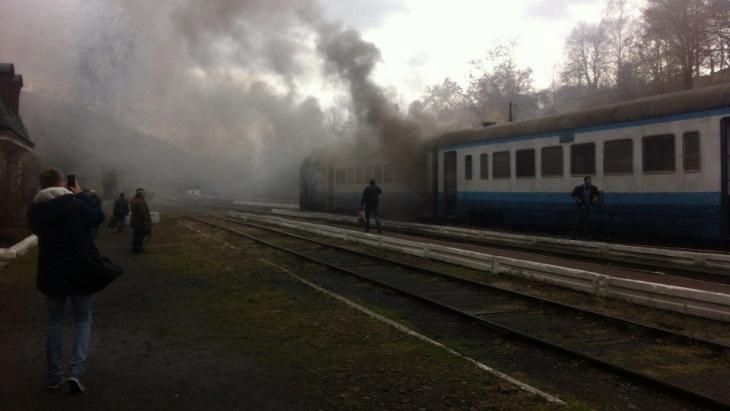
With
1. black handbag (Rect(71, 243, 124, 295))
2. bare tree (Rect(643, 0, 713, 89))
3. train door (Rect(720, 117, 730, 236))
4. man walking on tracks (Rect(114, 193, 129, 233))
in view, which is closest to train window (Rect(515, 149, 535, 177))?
train door (Rect(720, 117, 730, 236))

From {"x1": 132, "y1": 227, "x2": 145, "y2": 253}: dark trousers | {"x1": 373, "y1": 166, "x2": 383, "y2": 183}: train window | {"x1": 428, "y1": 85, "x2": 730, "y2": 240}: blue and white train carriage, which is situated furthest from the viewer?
{"x1": 373, "y1": 166, "x2": 383, "y2": 183}: train window

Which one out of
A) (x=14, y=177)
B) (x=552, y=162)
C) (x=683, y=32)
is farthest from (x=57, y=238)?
(x=683, y=32)

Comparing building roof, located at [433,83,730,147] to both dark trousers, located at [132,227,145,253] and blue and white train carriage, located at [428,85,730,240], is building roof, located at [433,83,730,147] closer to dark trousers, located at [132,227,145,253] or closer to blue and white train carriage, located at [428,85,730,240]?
blue and white train carriage, located at [428,85,730,240]

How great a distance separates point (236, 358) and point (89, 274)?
66.3 inches

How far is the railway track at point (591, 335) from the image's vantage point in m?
4.81

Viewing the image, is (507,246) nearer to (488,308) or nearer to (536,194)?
(536,194)

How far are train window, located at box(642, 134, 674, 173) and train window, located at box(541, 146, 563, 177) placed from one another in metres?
2.70

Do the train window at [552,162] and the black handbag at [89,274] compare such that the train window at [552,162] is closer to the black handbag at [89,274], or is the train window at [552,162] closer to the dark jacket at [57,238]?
the black handbag at [89,274]

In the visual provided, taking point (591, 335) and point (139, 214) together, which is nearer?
point (591, 335)

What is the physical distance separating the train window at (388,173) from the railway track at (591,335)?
13.4 m

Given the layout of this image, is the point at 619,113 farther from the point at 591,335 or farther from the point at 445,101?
the point at 445,101

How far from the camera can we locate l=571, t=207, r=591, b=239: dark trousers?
1453 cm

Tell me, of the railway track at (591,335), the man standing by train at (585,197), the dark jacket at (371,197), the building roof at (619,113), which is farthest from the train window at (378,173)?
the railway track at (591,335)

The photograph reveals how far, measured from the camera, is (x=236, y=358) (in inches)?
219
